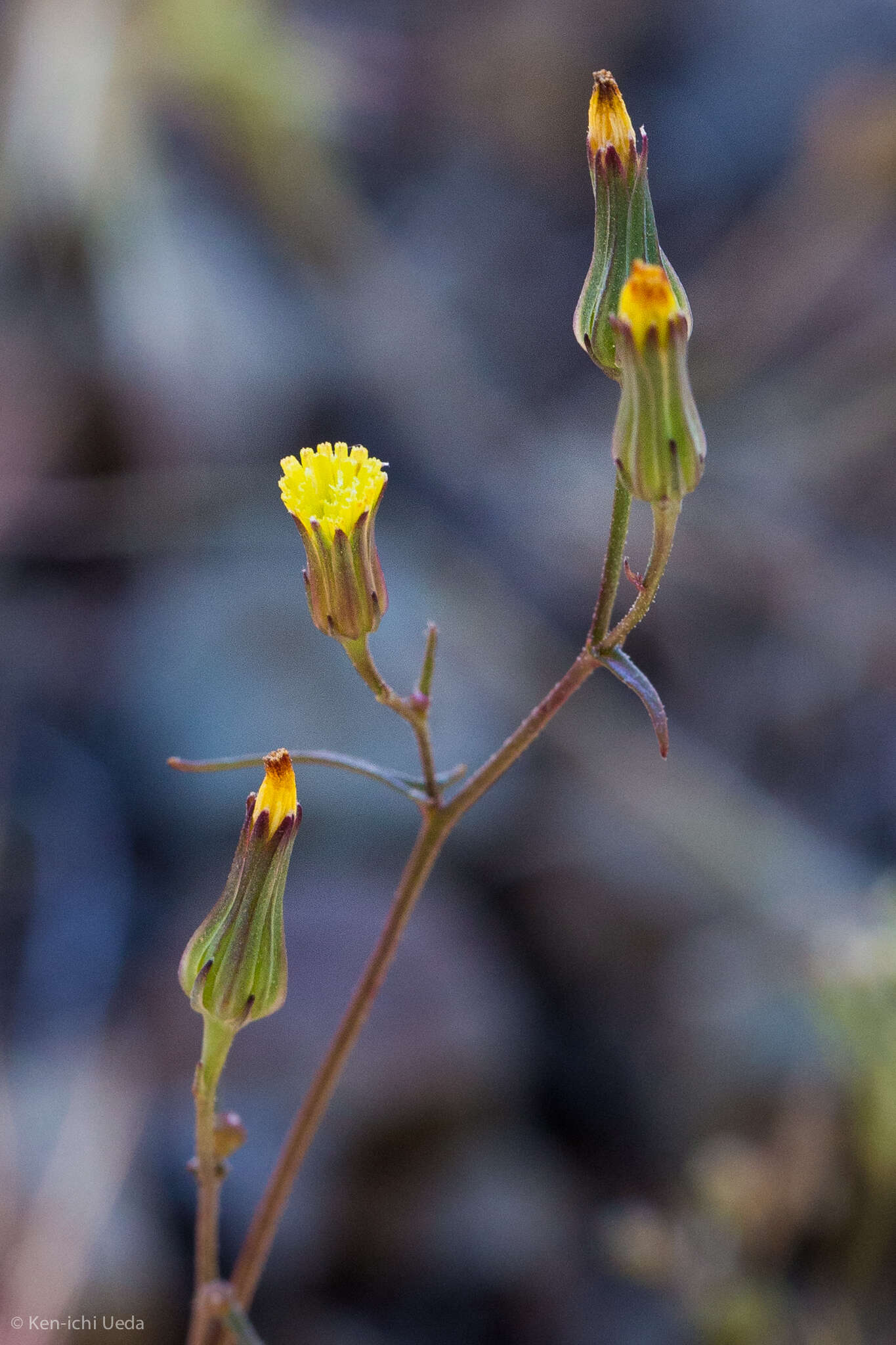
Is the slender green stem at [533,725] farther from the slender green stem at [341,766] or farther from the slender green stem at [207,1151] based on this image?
the slender green stem at [207,1151]

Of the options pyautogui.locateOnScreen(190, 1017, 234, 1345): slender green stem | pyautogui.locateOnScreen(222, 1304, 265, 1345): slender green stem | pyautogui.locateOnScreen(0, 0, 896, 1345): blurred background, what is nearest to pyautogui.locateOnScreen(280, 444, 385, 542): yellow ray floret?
pyautogui.locateOnScreen(190, 1017, 234, 1345): slender green stem

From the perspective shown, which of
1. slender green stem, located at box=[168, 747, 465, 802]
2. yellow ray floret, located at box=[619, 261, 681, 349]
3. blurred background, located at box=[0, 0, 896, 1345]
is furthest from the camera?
blurred background, located at box=[0, 0, 896, 1345]

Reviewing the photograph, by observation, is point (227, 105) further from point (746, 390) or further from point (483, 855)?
point (483, 855)

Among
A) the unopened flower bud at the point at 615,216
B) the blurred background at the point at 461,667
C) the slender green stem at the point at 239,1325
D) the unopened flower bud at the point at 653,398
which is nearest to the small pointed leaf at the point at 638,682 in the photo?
the unopened flower bud at the point at 653,398

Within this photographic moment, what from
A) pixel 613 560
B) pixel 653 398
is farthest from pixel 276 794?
pixel 653 398

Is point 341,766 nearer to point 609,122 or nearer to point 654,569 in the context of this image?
point 654,569

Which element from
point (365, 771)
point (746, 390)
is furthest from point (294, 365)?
point (365, 771)

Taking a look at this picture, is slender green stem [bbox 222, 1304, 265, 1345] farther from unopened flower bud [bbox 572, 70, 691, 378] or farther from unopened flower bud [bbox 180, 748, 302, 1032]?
unopened flower bud [bbox 572, 70, 691, 378]
